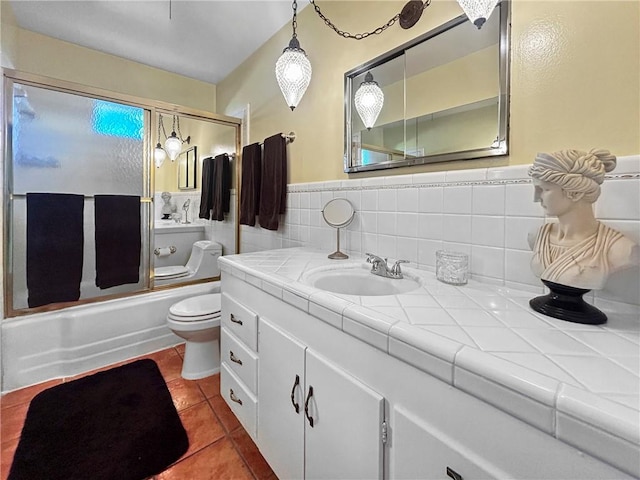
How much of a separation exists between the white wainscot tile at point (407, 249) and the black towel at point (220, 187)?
66.6 inches

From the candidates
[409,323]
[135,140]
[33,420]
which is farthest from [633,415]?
[135,140]

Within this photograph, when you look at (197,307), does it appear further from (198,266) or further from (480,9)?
(480,9)

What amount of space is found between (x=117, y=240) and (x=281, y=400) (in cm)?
161

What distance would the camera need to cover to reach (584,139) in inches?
30.7

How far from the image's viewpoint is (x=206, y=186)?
2.37 meters

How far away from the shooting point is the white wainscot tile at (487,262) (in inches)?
36.3

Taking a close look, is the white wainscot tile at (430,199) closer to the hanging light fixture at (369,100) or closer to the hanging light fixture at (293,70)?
the hanging light fixture at (369,100)

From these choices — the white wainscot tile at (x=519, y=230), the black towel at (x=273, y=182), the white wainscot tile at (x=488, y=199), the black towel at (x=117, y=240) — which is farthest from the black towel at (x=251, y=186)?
the white wainscot tile at (x=519, y=230)

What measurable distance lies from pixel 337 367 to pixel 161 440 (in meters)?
1.04

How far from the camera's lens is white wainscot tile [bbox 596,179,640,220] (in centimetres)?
69

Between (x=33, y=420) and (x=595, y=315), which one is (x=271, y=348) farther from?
(x=33, y=420)

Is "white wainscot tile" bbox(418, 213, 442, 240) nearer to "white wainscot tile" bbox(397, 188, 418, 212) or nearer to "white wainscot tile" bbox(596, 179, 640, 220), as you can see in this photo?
"white wainscot tile" bbox(397, 188, 418, 212)

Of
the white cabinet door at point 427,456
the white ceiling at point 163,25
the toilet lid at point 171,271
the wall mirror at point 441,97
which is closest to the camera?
the white cabinet door at point 427,456

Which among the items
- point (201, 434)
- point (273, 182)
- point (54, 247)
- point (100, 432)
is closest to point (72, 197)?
point (54, 247)
